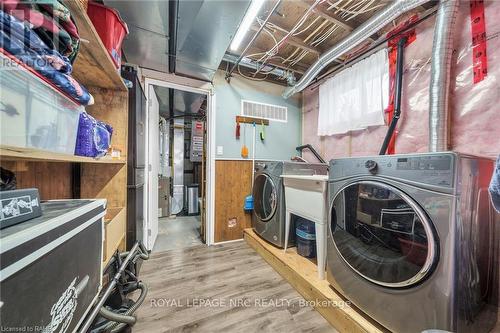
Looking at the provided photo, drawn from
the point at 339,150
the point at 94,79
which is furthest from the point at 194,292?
the point at 339,150

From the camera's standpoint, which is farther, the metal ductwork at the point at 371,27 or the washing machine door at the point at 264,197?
the washing machine door at the point at 264,197

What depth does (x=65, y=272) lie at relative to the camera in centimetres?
55

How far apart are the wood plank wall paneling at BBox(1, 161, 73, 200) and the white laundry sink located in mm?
1742

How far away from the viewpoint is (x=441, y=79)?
1.28m

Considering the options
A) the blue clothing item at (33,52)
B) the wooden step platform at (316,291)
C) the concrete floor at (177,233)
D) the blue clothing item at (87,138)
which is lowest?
the concrete floor at (177,233)

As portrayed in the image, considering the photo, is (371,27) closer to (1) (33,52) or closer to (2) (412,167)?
(2) (412,167)

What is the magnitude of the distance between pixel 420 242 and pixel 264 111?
225 centimetres

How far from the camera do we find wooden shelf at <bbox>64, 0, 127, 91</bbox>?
0.74 meters

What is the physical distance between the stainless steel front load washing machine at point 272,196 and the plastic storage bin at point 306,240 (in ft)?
0.59

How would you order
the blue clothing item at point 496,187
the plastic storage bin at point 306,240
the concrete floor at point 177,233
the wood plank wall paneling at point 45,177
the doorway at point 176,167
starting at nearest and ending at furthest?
the blue clothing item at point 496,187
the wood plank wall paneling at point 45,177
the plastic storage bin at point 306,240
the doorway at point 176,167
the concrete floor at point 177,233

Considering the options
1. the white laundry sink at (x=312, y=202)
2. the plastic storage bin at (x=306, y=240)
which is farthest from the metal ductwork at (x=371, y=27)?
the plastic storage bin at (x=306, y=240)

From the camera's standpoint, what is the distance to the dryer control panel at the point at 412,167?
78 cm

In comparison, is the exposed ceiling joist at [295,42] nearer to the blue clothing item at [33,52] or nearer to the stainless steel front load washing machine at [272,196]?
the stainless steel front load washing machine at [272,196]

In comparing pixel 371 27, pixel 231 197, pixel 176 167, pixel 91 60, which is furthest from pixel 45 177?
pixel 176 167
